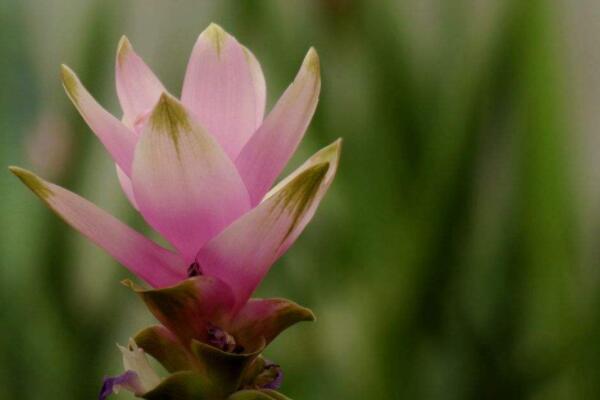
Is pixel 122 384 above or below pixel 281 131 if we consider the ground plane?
below

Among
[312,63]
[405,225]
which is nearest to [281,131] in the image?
[312,63]

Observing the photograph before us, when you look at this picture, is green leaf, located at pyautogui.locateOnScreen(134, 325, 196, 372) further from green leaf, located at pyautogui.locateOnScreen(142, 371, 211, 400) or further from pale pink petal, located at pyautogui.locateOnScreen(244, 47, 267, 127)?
pale pink petal, located at pyautogui.locateOnScreen(244, 47, 267, 127)

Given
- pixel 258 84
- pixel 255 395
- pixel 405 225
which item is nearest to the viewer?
pixel 255 395

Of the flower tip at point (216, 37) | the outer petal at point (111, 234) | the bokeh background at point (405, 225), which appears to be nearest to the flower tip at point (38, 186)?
the outer petal at point (111, 234)

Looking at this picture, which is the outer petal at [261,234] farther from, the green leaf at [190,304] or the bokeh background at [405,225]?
the bokeh background at [405,225]

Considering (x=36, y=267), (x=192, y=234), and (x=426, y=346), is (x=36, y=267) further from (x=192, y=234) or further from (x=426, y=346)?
(x=192, y=234)

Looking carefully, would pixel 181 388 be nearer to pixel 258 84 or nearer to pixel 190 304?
pixel 190 304

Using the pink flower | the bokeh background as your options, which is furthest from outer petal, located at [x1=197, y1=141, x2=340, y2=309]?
the bokeh background

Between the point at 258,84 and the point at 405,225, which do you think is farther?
the point at 405,225
